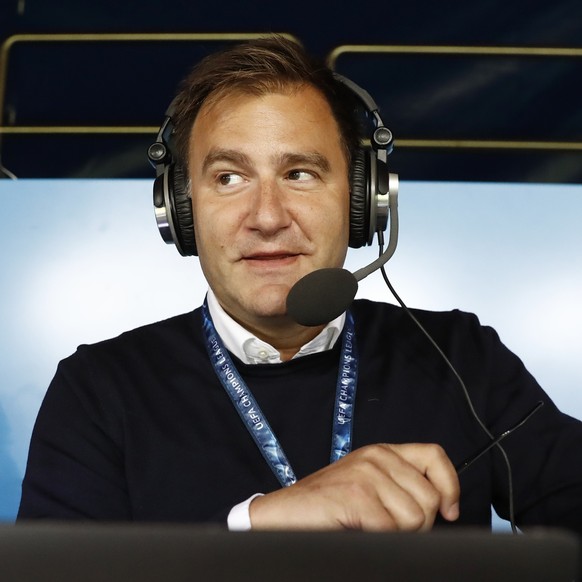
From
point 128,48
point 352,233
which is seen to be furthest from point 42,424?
point 128,48

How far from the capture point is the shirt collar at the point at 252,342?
167 centimetres

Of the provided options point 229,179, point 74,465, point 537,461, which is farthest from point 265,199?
point 537,461

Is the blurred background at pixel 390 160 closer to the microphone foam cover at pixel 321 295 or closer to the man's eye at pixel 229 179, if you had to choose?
the man's eye at pixel 229 179

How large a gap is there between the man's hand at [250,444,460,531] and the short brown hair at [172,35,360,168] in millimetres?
722

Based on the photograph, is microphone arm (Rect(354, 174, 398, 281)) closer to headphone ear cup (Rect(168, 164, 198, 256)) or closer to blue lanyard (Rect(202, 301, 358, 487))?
blue lanyard (Rect(202, 301, 358, 487))

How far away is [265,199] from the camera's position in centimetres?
162

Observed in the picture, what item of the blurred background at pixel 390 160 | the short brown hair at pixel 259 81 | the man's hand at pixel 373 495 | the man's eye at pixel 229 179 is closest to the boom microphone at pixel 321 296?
the man's hand at pixel 373 495

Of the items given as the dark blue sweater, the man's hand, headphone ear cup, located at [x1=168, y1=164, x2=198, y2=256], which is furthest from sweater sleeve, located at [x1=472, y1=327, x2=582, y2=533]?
headphone ear cup, located at [x1=168, y1=164, x2=198, y2=256]

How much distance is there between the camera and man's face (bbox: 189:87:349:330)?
1608mm

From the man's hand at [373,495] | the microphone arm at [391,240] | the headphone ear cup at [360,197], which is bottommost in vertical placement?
the man's hand at [373,495]

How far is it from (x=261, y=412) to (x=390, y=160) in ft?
2.90

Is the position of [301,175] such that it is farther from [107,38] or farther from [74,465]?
[107,38]

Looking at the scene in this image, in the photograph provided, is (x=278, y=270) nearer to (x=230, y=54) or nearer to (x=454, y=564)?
(x=230, y=54)

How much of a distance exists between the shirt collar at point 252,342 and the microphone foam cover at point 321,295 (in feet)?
1.02
